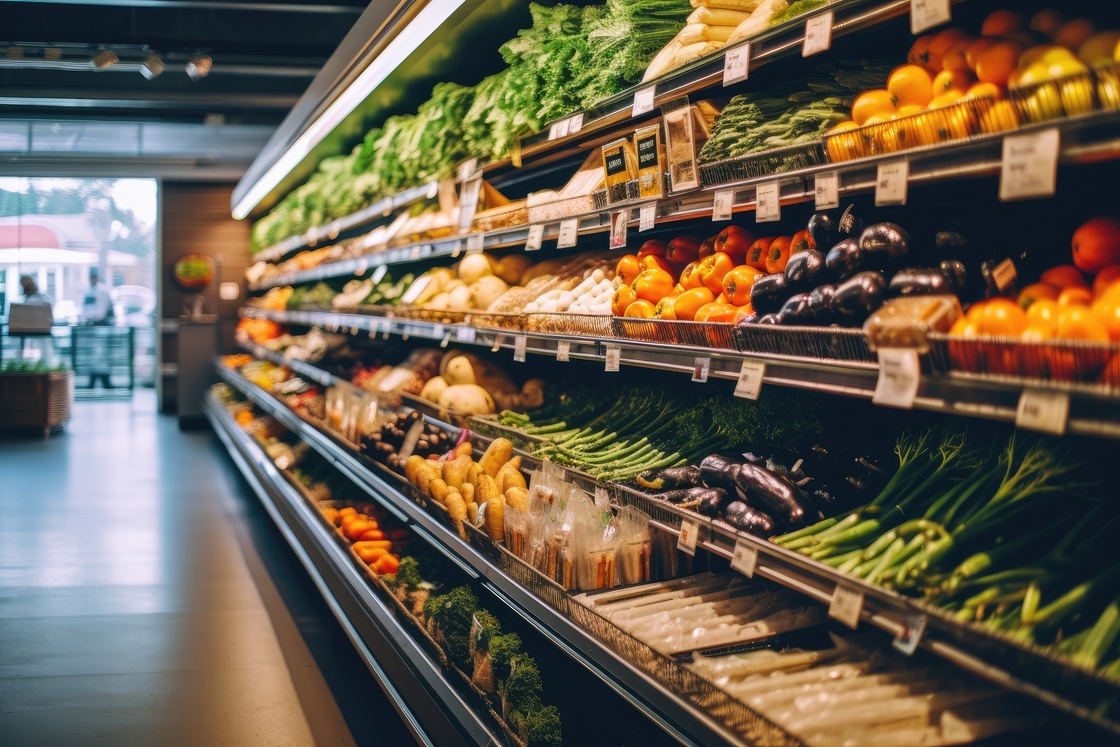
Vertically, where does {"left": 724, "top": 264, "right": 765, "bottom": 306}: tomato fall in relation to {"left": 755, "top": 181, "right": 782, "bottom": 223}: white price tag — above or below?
below

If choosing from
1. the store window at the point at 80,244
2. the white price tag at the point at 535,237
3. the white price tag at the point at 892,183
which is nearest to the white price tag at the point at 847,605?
the white price tag at the point at 892,183

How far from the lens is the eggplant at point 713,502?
2.15m

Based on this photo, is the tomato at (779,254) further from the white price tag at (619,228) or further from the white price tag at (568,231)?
the white price tag at (568,231)

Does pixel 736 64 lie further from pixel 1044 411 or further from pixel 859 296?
pixel 1044 411

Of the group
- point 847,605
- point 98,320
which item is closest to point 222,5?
point 847,605

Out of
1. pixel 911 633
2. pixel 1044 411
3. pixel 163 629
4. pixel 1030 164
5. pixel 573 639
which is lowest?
pixel 163 629

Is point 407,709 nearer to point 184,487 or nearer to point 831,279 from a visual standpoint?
point 831,279

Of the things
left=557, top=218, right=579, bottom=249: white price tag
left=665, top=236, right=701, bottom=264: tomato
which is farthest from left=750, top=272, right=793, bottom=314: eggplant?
Answer: left=557, top=218, right=579, bottom=249: white price tag

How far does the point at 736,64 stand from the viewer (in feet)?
6.60

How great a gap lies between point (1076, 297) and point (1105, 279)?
0.05 metres

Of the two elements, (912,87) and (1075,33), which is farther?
(912,87)

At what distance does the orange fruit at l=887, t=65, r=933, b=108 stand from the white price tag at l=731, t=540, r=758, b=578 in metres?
0.95

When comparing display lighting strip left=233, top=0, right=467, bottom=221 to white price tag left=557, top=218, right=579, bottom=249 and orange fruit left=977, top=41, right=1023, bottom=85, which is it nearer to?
white price tag left=557, top=218, right=579, bottom=249

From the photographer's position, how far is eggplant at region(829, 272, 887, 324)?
5.58 ft
